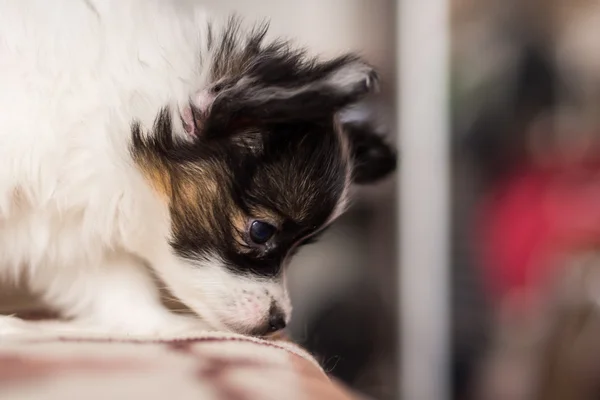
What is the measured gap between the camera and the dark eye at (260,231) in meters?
0.99

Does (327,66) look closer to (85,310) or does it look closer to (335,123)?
(335,123)

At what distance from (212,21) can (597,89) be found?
1.49 meters

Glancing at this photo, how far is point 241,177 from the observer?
972 mm

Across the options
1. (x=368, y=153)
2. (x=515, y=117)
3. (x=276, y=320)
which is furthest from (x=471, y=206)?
(x=276, y=320)

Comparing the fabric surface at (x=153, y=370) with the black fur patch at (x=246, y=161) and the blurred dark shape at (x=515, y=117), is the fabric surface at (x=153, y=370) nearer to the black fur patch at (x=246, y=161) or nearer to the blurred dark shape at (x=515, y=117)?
the black fur patch at (x=246, y=161)

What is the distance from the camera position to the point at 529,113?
2150mm

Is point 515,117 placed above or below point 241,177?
below

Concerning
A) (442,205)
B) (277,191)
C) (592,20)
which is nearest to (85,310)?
(277,191)

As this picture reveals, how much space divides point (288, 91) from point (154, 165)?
234 mm

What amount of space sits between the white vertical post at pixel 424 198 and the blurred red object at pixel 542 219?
0.20 m

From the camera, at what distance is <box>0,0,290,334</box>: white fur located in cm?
94

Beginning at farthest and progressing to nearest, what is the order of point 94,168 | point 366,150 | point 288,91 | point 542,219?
point 542,219 < point 366,150 < point 94,168 < point 288,91

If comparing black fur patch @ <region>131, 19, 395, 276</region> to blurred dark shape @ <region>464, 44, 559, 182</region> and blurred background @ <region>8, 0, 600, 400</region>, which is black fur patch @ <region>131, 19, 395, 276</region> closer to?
Result: blurred background @ <region>8, 0, 600, 400</region>

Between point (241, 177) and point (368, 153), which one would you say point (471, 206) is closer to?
point (368, 153)
